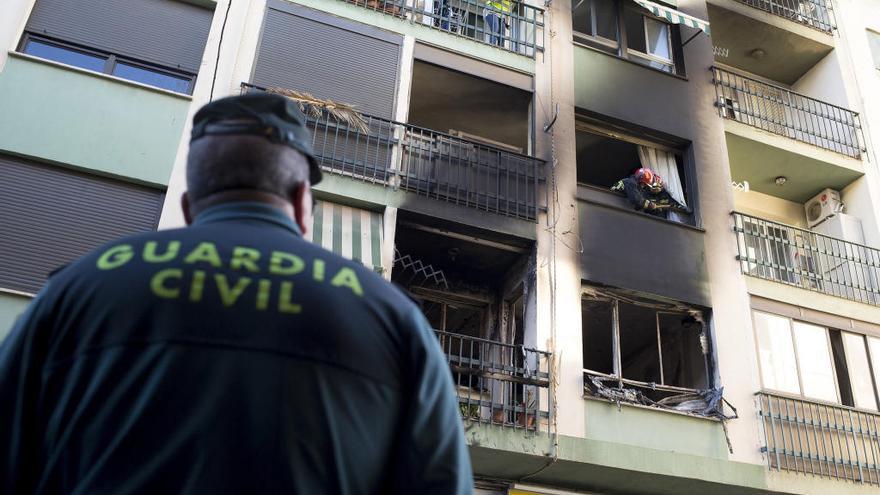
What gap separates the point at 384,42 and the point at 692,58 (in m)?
6.38

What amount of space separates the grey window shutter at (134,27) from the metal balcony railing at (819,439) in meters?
10.1

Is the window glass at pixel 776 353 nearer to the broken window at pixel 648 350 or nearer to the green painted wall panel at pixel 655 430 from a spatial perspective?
the broken window at pixel 648 350

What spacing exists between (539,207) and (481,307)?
2.02 meters

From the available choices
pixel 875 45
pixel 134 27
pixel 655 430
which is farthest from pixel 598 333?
pixel 875 45

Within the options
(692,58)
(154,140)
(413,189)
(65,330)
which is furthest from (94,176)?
(692,58)

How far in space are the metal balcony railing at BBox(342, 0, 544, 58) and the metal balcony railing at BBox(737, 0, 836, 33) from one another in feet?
19.1

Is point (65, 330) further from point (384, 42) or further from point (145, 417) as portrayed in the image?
point (384, 42)

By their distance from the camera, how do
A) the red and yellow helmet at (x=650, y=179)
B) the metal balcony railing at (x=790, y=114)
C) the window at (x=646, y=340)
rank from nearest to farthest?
the window at (x=646, y=340) → the red and yellow helmet at (x=650, y=179) → the metal balcony railing at (x=790, y=114)

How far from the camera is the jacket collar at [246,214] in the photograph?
183 cm

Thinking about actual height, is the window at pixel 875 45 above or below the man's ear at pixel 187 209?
above

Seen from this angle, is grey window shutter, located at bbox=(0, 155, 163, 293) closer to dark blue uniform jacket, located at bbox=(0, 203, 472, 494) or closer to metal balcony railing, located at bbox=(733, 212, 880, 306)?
dark blue uniform jacket, located at bbox=(0, 203, 472, 494)

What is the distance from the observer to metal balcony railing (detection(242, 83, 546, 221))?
38.4 ft

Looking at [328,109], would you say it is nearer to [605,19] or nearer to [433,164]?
[433,164]

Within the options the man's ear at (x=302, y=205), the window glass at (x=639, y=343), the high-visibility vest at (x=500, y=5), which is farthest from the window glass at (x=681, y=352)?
the man's ear at (x=302, y=205)
